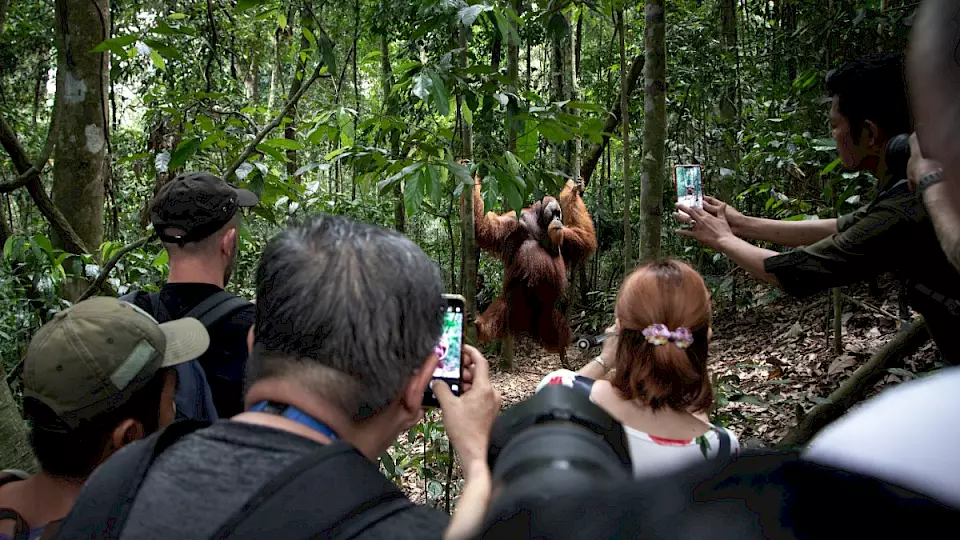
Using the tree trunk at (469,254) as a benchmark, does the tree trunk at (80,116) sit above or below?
above

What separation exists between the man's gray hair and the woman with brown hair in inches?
32.3

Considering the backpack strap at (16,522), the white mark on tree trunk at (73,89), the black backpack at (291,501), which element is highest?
the white mark on tree trunk at (73,89)

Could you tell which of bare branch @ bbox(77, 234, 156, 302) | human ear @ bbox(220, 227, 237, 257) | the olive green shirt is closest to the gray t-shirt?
human ear @ bbox(220, 227, 237, 257)

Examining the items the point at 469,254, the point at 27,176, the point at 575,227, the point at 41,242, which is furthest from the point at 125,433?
the point at 575,227

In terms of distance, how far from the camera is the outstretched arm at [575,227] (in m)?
6.21

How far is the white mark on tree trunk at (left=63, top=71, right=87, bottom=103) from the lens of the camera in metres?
3.17

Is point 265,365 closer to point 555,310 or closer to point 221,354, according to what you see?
point 221,354

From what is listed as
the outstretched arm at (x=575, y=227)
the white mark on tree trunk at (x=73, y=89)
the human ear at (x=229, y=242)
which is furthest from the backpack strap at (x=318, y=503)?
the outstretched arm at (x=575, y=227)

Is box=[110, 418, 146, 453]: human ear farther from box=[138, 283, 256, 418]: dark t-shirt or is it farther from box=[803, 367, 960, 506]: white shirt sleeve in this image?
box=[803, 367, 960, 506]: white shirt sleeve

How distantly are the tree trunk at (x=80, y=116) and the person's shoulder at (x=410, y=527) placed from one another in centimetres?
308

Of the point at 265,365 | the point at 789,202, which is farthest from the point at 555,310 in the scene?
the point at 265,365

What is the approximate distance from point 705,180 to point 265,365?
21.9 ft

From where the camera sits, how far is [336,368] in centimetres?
95

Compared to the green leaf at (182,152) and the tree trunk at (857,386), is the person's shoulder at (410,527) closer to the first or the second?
the green leaf at (182,152)
